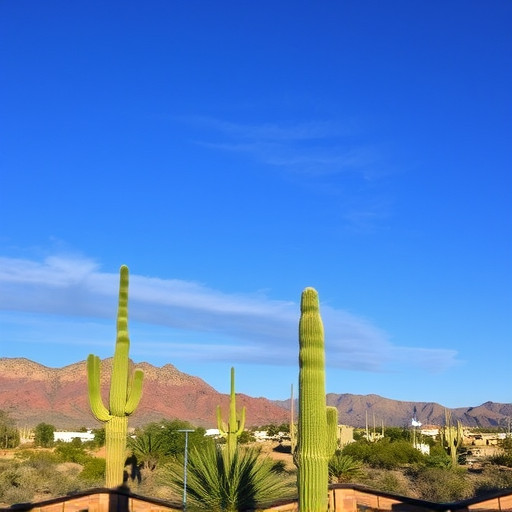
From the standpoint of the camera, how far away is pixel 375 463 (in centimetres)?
3541

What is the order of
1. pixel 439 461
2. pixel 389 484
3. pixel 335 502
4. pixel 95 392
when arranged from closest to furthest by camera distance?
1. pixel 335 502
2. pixel 95 392
3. pixel 389 484
4. pixel 439 461

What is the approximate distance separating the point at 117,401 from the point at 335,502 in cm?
604

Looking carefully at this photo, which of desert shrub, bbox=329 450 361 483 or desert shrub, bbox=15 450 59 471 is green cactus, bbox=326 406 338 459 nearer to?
desert shrub, bbox=329 450 361 483

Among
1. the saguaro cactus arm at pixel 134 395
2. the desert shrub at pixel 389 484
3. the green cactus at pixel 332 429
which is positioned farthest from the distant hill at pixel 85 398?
the green cactus at pixel 332 429

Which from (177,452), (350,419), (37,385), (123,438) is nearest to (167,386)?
(37,385)

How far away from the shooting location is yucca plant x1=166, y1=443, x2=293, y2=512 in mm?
12445

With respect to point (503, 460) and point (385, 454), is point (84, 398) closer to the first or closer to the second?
point (385, 454)

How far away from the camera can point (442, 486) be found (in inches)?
978

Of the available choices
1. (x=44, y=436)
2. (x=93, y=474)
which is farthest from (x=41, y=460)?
(x=44, y=436)

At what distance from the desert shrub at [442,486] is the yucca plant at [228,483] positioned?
12.2 meters

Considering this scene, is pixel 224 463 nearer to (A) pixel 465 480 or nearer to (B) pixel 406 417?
(A) pixel 465 480

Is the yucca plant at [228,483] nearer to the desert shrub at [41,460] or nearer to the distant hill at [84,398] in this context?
the desert shrub at [41,460]

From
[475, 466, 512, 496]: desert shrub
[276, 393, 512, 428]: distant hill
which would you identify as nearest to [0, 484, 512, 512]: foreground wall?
[475, 466, 512, 496]: desert shrub

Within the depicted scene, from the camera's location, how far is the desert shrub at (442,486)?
23.9 meters
